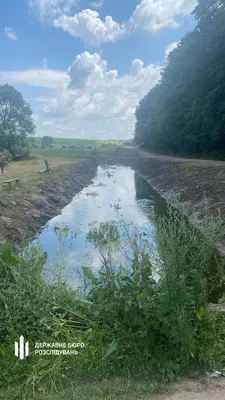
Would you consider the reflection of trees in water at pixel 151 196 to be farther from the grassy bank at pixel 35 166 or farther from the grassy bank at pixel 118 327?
the grassy bank at pixel 118 327

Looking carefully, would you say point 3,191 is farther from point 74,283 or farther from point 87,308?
point 87,308

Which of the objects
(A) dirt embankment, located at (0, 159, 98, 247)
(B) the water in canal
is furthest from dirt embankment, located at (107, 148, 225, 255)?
(A) dirt embankment, located at (0, 159, 98, 247)

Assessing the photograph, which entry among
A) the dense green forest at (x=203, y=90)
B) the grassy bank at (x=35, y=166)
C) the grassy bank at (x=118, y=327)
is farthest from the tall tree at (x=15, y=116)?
the grassy bank at (x=118, y=327)

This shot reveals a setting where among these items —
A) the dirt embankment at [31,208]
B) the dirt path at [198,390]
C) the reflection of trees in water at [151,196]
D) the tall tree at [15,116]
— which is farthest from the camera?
the tall tree at [15,116]

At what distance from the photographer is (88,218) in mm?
19031

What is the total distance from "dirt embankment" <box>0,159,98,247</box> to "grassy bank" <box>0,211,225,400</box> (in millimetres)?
6274

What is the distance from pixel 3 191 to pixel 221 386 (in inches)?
698

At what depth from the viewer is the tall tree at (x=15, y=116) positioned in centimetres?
5678

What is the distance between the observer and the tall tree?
56.8 meters

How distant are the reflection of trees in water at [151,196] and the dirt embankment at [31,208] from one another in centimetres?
574

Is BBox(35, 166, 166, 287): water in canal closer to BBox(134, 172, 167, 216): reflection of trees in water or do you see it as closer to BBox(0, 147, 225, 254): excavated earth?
BBox(134, 172, 167, 216): reflection of trees in water

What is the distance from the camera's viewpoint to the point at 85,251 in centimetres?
1293

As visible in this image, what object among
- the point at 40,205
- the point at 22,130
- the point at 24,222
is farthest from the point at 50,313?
the point at 22,130

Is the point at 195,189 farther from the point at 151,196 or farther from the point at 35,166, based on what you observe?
the point at 35,166
